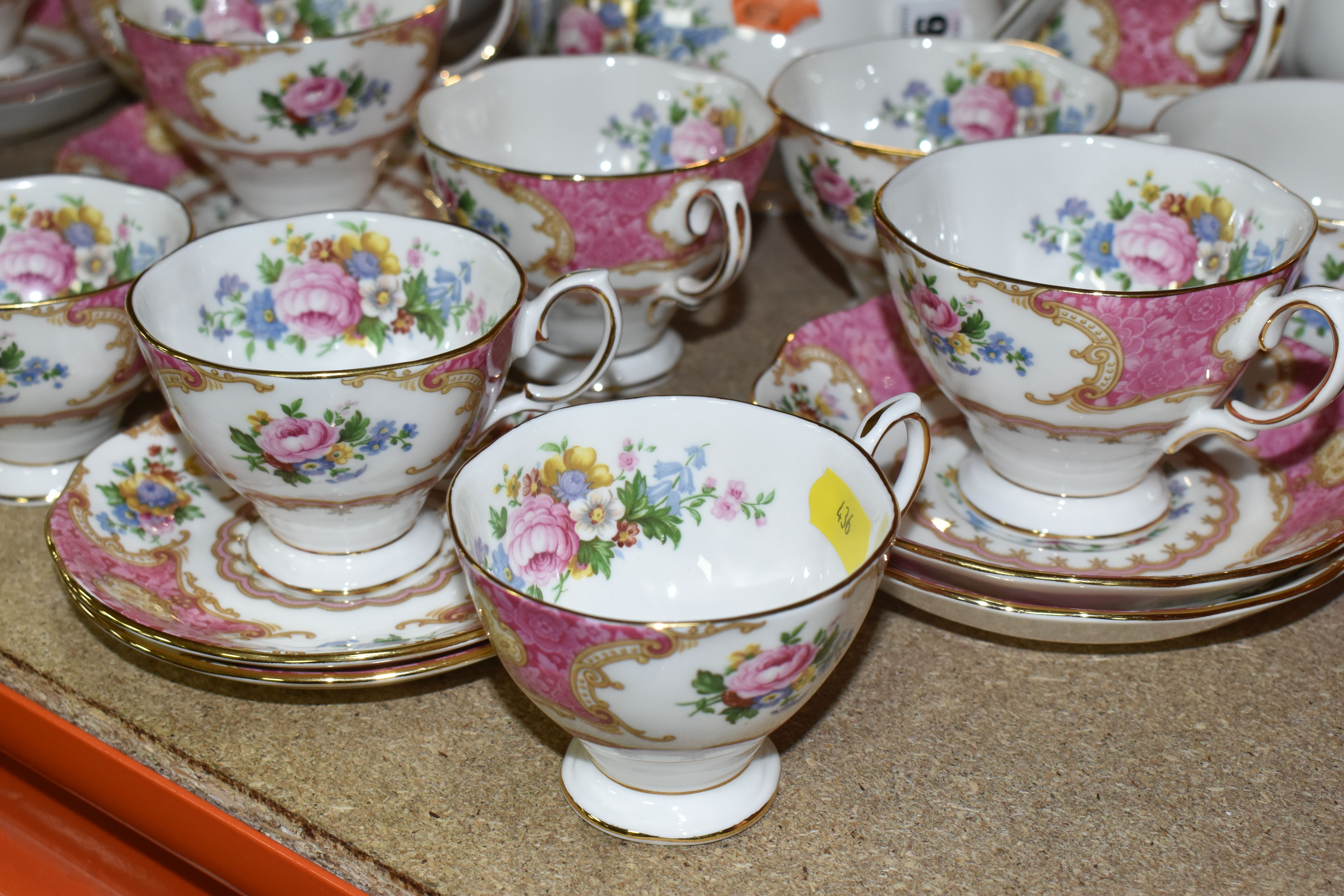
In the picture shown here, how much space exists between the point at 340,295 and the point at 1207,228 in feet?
1.63

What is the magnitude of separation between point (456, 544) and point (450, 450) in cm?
14

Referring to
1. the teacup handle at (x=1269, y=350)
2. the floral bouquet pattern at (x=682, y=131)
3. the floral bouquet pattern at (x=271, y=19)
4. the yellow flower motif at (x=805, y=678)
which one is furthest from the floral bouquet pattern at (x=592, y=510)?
the floral bouquet pattern at (x=271, y=19)

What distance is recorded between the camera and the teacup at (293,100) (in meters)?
0.84

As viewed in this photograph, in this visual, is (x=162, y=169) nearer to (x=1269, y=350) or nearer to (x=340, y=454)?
(x=340, y=454)

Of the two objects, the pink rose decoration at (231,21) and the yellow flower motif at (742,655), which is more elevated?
the yellow flower motif at (742,655)

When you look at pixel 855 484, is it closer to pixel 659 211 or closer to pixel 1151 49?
pixel 659 211

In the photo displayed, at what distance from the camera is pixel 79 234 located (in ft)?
2.68

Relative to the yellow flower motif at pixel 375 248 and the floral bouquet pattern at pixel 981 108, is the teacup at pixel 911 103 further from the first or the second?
the yellow flower motif at pixel 375 248

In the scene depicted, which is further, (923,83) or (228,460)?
(923,83)

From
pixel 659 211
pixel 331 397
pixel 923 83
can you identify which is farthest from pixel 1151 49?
pixel 331 397

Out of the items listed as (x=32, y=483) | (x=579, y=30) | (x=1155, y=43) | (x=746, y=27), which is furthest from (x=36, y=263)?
(x=1155, y=43)

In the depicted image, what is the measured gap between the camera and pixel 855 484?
0.54 meters

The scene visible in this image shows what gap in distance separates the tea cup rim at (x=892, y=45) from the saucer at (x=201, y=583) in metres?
0.36

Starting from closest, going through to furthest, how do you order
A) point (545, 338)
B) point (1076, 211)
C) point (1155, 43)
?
point (545, 338) < point (1076, 211) < point (1155, 43)
